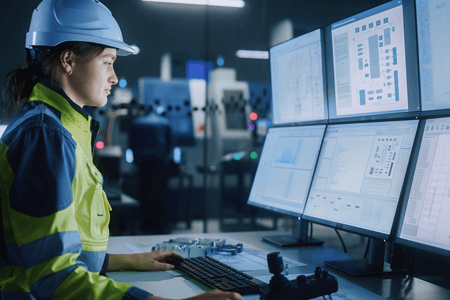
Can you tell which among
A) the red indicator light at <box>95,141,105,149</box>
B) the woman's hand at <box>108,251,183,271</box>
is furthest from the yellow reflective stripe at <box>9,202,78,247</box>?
the red indicator light at <box>95,141,105,149</box>

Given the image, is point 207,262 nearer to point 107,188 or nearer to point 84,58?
point 84,58

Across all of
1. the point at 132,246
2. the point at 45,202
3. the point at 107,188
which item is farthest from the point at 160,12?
the point at 45,202

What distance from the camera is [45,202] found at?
759 millimetres

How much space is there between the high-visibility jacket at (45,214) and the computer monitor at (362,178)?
26.1 inches

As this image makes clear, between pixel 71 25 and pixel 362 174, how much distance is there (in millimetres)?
891

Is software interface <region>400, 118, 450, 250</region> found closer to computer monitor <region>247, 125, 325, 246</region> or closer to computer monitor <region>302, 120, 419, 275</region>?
computer monitor <region>302, 120, 419, 275</region>

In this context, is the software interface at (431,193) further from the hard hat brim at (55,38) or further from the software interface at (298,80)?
the hard hat brim at (55,38)

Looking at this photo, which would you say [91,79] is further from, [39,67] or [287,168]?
[287,168]

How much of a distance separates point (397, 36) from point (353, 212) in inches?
20.7

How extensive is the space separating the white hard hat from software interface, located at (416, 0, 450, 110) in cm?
80

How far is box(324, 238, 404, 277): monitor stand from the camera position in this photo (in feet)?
3.78

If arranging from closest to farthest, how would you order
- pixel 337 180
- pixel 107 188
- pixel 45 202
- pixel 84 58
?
pixel 45 202 < pixel 84 58 < pixel 337 180 < pixel 107 188

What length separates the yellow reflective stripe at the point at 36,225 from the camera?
2.47 ft

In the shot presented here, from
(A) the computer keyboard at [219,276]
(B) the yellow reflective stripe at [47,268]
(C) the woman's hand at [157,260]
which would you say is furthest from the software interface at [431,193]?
(B) the yellow reflective stripe at [47,268]
